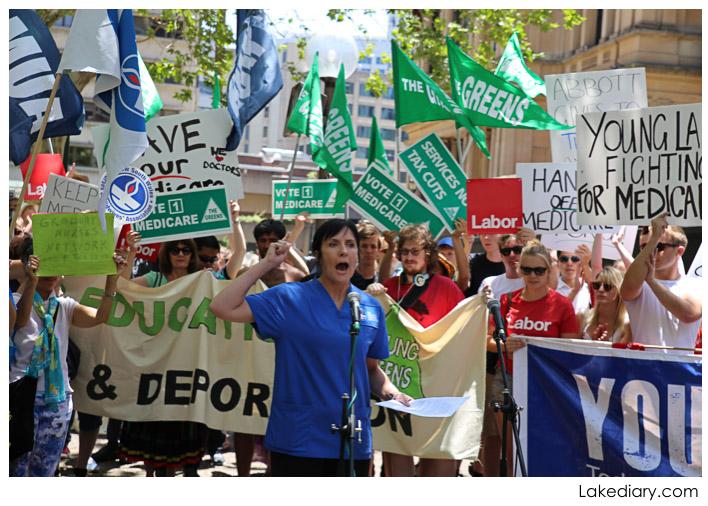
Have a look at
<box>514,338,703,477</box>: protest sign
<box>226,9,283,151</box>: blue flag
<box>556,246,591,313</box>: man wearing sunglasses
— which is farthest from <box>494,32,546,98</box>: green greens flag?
<box>514,338,703,477</box>: protest sign

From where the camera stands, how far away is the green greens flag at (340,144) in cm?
1009

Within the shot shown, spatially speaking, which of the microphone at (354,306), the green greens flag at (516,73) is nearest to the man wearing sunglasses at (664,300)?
the microphone at (354,306)

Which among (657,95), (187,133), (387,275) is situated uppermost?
(657,95)

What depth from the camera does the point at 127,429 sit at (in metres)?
6.91

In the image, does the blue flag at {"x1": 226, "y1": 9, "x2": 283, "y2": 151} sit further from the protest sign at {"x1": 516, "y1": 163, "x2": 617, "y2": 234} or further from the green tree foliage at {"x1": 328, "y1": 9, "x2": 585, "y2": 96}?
the green tree foliage at {"x1": 328, "y1": 9, "x2": 585, "y2": 96}

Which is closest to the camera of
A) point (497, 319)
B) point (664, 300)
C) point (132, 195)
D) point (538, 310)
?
point (497, 319)

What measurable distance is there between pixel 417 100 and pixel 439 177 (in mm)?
724

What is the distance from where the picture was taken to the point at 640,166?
6230 mm

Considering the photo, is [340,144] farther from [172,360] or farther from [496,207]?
[172,360]

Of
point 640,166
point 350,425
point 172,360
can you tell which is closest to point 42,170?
point 172,360

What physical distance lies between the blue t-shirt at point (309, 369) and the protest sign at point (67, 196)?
317 centimetres

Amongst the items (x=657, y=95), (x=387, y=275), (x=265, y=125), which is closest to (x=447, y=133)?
(x=657, y=95)

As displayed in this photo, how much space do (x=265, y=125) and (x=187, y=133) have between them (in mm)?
128798
